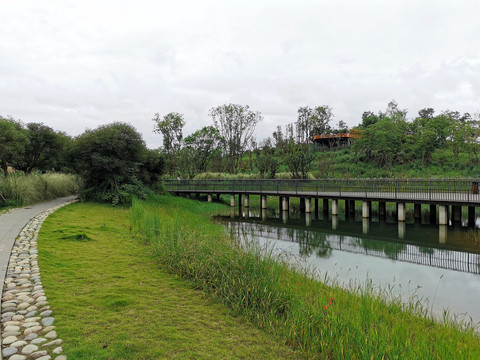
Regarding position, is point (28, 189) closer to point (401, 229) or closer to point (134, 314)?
point (134, 314)

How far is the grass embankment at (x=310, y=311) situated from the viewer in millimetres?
3311

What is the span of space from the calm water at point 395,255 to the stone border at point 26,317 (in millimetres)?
3516

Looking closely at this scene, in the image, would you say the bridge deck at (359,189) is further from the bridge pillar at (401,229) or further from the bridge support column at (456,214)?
the bridge pillar at (401,229)

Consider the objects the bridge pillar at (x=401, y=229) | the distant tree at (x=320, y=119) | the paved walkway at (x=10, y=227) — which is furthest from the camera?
the distant tree at (x=320, y=119)

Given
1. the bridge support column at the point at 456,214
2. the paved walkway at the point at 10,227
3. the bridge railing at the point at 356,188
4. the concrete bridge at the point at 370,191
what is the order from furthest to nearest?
the bridge support column at the point at 456,214
the bridge railing at the point at 356,188
the concrete bridge at the point at 370,191
the paved walkway at the point at 10,227

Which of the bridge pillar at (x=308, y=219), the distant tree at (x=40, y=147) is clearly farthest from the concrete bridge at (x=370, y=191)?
the distant tree at (x=40, y=147)

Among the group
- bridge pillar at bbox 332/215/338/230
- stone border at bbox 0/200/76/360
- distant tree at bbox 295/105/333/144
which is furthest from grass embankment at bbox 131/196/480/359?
distant tree at bbox 295/105/333/144

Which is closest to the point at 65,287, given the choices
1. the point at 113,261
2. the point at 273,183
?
the point at 113,261

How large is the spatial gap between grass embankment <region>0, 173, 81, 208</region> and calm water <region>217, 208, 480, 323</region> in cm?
943

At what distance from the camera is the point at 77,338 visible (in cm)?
333

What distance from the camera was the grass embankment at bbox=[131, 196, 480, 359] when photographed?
331 cm

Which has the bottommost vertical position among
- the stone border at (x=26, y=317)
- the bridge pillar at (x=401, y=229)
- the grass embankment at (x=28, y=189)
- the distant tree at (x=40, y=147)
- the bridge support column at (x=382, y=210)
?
the bridge pillar at (x=401, y=229)

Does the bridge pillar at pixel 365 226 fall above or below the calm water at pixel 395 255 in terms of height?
below

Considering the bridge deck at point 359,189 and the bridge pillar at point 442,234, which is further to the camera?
the bridge deck at point 359,189
